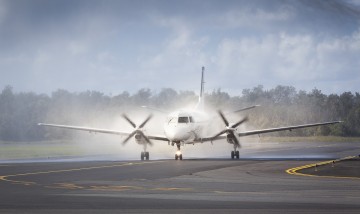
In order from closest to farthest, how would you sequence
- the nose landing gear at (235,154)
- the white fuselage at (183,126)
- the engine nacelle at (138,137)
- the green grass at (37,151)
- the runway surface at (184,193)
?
the runway surface at (184,193) → the white fuselage at (183,126) → the engine nacelle at (138,137) → the nose landing gear at (235,154) → the green grass at (37,151)

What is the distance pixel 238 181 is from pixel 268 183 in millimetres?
1783

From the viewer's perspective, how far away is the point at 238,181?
2538cm

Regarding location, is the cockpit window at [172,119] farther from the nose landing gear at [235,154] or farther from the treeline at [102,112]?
the treeline at [102,112]

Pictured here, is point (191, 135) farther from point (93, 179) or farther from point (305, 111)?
point (305, 111)

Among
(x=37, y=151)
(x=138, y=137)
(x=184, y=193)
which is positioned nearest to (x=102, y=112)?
(x=37, y=151)

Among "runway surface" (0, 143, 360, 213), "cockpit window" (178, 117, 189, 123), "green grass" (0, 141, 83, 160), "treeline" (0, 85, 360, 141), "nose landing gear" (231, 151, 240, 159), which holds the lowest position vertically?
"runway surface" (0, 143, 360, 213)

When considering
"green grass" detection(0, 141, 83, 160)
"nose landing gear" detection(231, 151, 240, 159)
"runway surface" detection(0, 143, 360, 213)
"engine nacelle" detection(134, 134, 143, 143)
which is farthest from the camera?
"green grass" detection(0, 141, 83, 160)

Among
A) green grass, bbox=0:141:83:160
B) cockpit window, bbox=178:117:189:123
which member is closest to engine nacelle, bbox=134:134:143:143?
cockpit window, bbox=178:117:189:123

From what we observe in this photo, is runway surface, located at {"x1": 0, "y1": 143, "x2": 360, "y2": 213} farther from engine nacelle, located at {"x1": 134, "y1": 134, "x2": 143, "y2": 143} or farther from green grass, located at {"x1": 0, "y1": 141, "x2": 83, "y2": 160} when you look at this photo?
green grass, located at {"x1": 0, "y1": 141, "x2": 83, "y2": 160}

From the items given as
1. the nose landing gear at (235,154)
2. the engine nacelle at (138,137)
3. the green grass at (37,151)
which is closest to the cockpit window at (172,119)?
the engine nacelle at (138,137)

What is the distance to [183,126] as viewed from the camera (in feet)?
156

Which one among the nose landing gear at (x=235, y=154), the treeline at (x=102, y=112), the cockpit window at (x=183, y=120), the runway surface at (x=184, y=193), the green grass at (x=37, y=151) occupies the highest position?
the treeline at (x=102, y=112)

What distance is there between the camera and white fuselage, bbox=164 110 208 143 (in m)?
47.3

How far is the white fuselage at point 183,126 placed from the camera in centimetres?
4734
